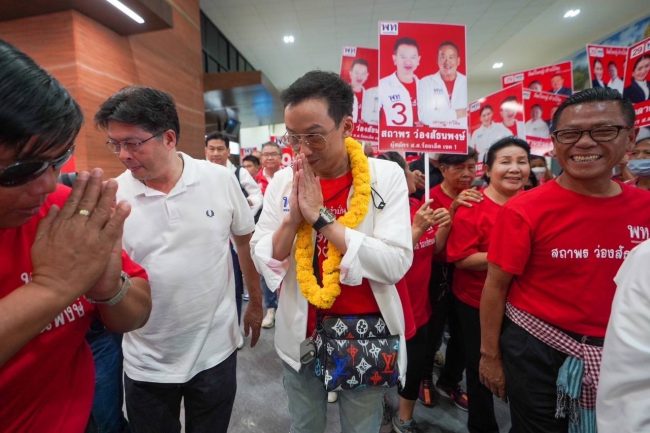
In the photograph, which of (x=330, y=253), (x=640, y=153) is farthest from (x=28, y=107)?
(x=640, y=153)

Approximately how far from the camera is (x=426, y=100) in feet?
6.22

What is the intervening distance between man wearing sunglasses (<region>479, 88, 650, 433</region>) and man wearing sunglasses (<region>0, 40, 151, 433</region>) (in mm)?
1290

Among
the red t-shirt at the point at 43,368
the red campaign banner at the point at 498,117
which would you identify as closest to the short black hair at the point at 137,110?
the red t-shirt at the point at 43,368

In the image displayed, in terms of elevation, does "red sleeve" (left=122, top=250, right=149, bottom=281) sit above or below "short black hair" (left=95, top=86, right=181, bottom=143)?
below

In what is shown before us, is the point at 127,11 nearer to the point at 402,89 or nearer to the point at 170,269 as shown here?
the point at 402,89

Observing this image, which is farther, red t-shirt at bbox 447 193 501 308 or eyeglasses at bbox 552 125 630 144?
red t-shirt at bbox 447 193 501 308

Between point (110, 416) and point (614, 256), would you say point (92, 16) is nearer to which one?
point (110, 416)

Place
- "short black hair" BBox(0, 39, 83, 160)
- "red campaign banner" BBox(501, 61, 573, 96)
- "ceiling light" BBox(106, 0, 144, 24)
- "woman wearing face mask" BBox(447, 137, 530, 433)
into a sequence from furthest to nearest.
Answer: "red campaign banner" BBox(501, 61, 573, 96)
"ceiling light" BBox(106, 0, 144, 24)
"woman wearing face mask" BBox(447, 137, 530, 433)
"short black hair" BBox(0, 39, 83, 160)

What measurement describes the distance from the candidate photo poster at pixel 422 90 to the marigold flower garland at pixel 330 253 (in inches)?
→ 30.5

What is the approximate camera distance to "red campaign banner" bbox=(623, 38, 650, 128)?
94.5 inches

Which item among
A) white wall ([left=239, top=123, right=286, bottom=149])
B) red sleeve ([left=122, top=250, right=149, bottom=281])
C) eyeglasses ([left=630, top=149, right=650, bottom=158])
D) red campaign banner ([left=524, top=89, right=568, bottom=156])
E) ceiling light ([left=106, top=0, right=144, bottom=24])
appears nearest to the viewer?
red sleeve ([left=122, top=250, right=149, bottom=281])

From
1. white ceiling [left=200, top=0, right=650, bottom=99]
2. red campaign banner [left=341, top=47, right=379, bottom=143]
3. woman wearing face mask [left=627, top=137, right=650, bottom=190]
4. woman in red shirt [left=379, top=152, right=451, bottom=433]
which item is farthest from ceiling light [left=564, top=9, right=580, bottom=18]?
woman in red shirt [left=379, top=152, right=451, bottom=433]

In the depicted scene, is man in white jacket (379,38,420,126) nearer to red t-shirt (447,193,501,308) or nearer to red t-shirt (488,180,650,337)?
red t-shirt (447,193,501,308)

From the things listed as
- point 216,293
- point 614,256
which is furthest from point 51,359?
Result: point 614,256
